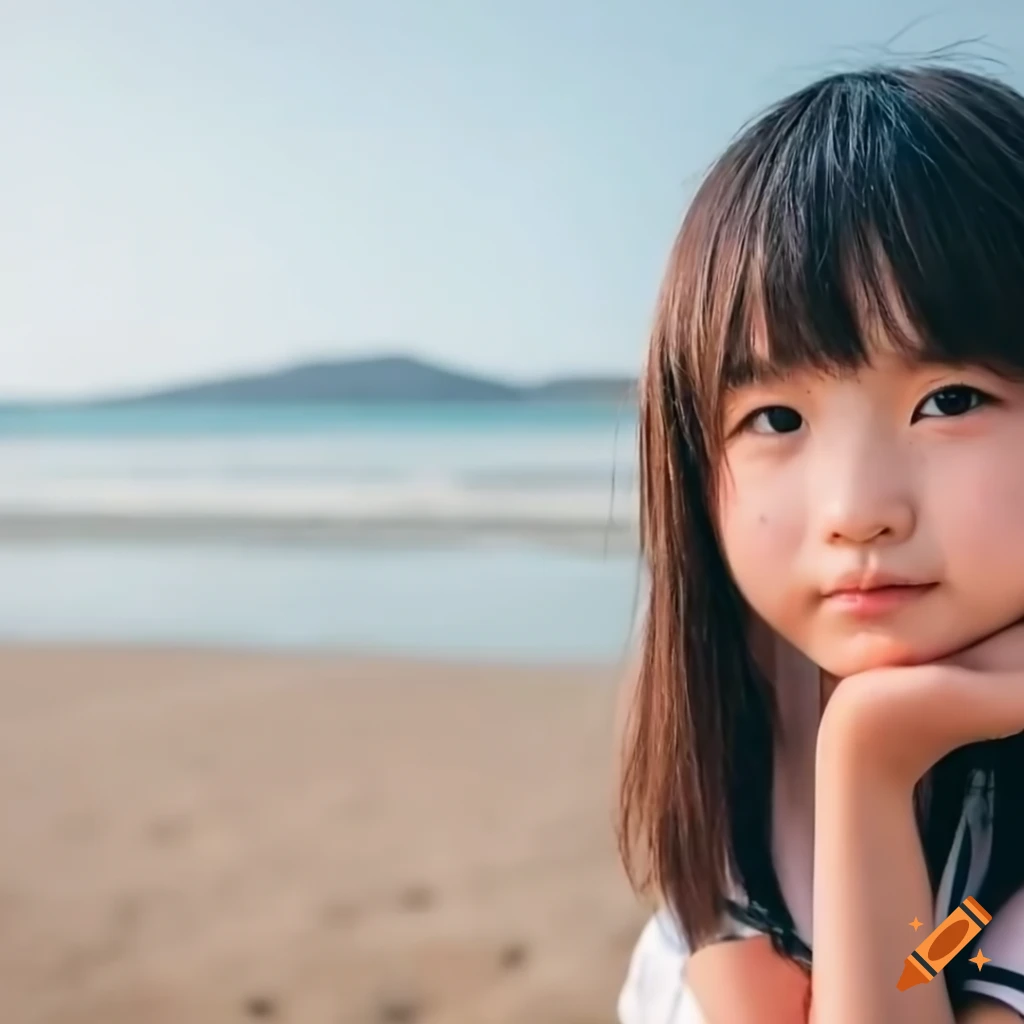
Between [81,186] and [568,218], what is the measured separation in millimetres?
1569

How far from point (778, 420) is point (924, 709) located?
0.15 metres

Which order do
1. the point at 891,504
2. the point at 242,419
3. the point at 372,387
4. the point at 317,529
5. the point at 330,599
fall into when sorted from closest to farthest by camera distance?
1. the point at 891,504
2. the point at 330,599
3. the point at 317,529
4. the point at 372,387
5. the point at 242,419

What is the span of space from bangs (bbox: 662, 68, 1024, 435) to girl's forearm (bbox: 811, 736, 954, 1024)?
18 cm

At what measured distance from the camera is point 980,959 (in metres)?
0.57

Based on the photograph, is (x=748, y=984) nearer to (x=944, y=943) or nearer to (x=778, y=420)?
(x=944, y=943)

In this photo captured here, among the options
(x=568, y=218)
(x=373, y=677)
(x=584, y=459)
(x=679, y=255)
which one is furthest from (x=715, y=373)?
(x=584, y=459)

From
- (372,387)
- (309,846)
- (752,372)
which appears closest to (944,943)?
(752,372)

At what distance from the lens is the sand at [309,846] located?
1.33 m

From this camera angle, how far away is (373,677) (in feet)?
7.61

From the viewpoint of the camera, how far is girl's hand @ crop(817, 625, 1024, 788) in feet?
1.76

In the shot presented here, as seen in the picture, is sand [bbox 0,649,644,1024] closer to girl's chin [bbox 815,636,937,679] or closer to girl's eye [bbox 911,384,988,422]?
girl's chin [bbox 815,636,937,679]

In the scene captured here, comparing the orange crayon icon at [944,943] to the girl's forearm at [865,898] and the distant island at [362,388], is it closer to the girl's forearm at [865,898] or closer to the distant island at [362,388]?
the girl's forearm at [865,898]

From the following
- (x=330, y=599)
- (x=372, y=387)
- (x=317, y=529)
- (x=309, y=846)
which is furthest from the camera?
(x=372, y=387)

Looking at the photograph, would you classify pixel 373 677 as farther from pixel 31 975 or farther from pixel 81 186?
pixel 81 186
